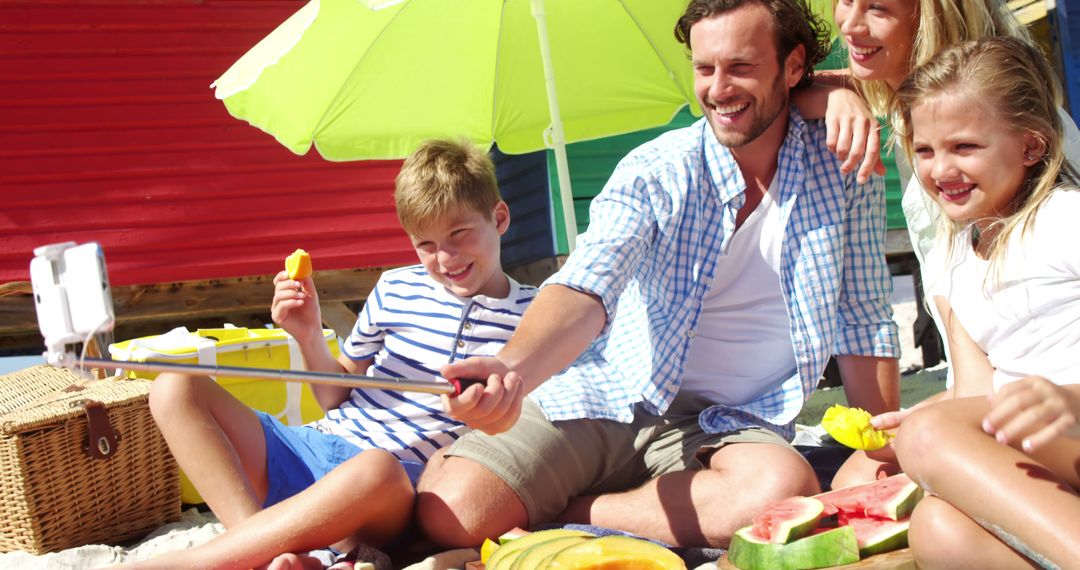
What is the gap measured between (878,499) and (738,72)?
120 centimetres

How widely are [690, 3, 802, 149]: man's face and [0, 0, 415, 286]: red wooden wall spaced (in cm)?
532

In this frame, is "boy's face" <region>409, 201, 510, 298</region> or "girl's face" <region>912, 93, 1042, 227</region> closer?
"girl's face" <region>912, 93, 1042, 227</region>

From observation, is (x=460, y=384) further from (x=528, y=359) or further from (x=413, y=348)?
(x=413, y=348)

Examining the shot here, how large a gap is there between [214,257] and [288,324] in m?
4.92

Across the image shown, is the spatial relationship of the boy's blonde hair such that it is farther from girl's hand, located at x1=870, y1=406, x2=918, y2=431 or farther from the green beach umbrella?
girl's hand, located at x1=870, y1=406, x2=918, y2=431

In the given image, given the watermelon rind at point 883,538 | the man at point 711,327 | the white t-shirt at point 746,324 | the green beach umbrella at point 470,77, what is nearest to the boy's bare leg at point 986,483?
→ the watermelon rind at point 883,538

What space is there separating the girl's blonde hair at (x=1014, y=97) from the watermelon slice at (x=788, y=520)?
2.15 ft

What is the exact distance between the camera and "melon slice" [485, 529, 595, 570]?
2.27 meters

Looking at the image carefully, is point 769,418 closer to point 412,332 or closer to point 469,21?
point 412,332

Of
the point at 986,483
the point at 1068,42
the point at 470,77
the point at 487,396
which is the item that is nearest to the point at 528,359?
the point at 487,396

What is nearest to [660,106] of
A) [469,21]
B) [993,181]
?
[469,21]

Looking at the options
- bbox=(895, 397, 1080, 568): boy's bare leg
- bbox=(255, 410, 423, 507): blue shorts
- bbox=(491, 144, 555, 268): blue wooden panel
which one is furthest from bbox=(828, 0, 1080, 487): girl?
bbox=(491, 144, 555, 268): blue wooden panel

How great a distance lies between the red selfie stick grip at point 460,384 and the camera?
6.31ft

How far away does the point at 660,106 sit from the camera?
17.1 ft
